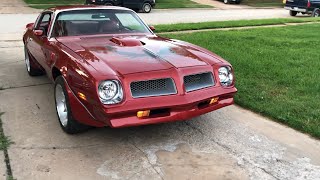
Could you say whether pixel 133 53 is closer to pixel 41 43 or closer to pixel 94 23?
pixel 94 23

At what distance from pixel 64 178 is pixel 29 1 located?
24413 millimetres

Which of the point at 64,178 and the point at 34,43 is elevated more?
the point at 34,43

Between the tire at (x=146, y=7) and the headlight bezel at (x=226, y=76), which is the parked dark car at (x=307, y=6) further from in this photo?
the headlight bezel at (x=226, y=76)

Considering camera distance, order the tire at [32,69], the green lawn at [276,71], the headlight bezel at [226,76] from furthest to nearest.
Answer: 1. the tire at [32,69]
2. the green lawn at [276,71]
3. the headlight bezel at [226,76]

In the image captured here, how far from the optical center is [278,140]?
14.7ft

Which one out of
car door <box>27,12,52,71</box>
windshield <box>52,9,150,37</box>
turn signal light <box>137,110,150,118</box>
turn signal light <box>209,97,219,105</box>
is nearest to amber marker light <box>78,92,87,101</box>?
turn signal light <box>137,110,150,118</box>

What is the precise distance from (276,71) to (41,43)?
157 inches

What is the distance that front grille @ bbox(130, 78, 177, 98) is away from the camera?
396 cm

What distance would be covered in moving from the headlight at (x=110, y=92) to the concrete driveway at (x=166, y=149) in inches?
23.4

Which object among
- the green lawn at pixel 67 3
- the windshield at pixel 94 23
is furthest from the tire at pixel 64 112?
the green lawn at pixel 67 3

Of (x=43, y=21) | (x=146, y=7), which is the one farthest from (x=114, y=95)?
(x=146, y=7)

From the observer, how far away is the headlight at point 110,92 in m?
3.86

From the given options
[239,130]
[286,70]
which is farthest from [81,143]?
[286,70]

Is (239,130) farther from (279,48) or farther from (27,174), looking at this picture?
(279,48)
